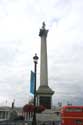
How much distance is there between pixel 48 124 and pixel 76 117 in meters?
14.7

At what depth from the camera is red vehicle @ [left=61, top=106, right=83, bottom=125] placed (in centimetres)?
2812

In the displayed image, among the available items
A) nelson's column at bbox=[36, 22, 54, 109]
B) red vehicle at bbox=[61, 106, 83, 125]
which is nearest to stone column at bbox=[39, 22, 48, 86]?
nelson's column at bbox=[36, 22, 54, 109]

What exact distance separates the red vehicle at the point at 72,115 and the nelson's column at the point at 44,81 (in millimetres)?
40118

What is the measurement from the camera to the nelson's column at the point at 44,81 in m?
69.8

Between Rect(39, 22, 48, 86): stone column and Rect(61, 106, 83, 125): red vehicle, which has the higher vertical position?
Rect(39, 22, 48, 86): stone column

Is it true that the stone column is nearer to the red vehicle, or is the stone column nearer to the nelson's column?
the nelson's column

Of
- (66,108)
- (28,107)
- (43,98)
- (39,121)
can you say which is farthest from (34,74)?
(43,98)

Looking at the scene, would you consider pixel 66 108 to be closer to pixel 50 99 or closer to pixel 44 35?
pixel 50 99

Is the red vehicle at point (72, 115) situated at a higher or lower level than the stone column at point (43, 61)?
lower

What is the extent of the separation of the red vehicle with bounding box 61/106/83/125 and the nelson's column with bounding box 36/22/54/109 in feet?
132

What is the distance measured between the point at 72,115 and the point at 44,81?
4394cm

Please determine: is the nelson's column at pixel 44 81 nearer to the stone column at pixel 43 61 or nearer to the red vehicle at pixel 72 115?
the stone column at pixel 43 61

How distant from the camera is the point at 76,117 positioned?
92.9 ft

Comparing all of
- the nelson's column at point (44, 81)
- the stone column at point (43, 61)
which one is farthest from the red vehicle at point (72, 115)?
the stone column at point (43, 61)
